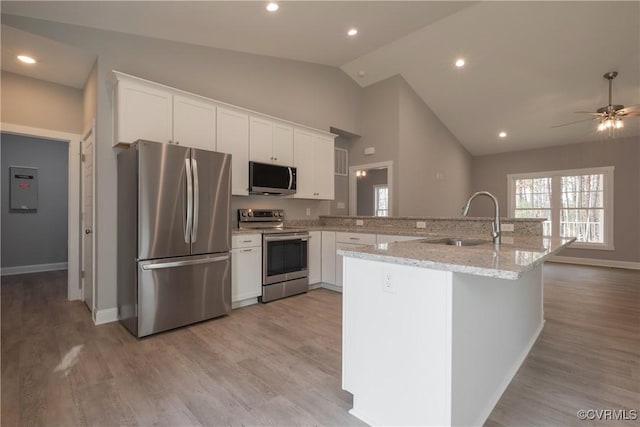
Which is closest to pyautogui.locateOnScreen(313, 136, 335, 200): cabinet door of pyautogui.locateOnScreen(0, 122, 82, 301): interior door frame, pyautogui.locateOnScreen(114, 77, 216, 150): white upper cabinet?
pyautogui.locateOnScreen(114, 77, 216, 150): white upper cabinet

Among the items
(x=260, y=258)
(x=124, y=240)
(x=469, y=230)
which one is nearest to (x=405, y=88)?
(x=469, y=230)

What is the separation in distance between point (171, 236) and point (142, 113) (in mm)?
1241

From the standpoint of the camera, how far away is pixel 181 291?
2.78 m

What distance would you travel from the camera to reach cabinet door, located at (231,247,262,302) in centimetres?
336

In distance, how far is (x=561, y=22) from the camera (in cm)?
396

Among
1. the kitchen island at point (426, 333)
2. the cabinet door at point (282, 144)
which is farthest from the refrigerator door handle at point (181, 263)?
the kitchen island at point (426, 333)

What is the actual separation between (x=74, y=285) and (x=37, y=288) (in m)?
1.09

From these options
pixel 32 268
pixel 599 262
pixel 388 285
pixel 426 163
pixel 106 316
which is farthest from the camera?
pixel 599 262

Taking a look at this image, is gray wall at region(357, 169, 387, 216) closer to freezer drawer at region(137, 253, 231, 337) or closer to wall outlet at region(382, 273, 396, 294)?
freezer drawer at region(137, 253, 231, 337)

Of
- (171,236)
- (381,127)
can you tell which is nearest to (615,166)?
(381,127)

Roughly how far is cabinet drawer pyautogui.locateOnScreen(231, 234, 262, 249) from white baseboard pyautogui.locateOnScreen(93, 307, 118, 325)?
4.23 ft

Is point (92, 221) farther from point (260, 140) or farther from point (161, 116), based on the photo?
point (260, 140)

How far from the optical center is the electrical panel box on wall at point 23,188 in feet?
16.9

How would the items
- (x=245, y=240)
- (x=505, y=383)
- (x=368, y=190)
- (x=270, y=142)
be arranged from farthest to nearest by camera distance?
1. (x=368, y=190)
2. (x=270, y=142)
3. (x=245, y=240)
4. (x=505, y=383)
